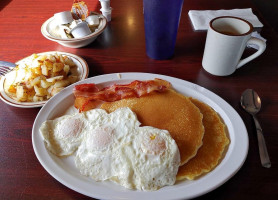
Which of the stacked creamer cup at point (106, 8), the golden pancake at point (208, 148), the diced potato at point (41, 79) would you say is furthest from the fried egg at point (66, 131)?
the stacked creamer cup at point (106, 8)

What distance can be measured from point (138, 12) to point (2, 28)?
1.12 metres

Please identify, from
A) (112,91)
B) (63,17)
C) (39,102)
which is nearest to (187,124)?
(112,91)

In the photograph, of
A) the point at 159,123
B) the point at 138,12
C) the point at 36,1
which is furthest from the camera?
the point at 36,1

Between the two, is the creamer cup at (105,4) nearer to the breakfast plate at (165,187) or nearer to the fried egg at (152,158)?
the breakfast plate at (165,187)

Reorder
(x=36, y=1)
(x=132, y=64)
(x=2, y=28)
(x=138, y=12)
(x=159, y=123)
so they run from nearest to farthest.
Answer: (x=159, y=123) < (x=132, y=64) < (x=2, y=28) < (x=138, y=12) < (x=36, y=1)

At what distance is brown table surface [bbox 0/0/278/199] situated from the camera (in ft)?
2.65

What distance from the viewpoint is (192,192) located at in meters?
0.73

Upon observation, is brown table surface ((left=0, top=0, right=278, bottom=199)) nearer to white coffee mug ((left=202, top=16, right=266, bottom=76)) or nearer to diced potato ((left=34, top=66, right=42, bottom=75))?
white coffee mug ((left=202, top=16, right=266, bottom=76))

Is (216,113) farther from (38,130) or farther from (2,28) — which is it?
(2,28)

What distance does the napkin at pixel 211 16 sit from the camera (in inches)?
64.8

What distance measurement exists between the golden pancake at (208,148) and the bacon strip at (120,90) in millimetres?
233

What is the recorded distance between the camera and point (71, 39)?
1415 millimetres

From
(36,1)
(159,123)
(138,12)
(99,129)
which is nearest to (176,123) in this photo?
(159,123)

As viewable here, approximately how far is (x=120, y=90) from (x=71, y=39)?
579 mm
